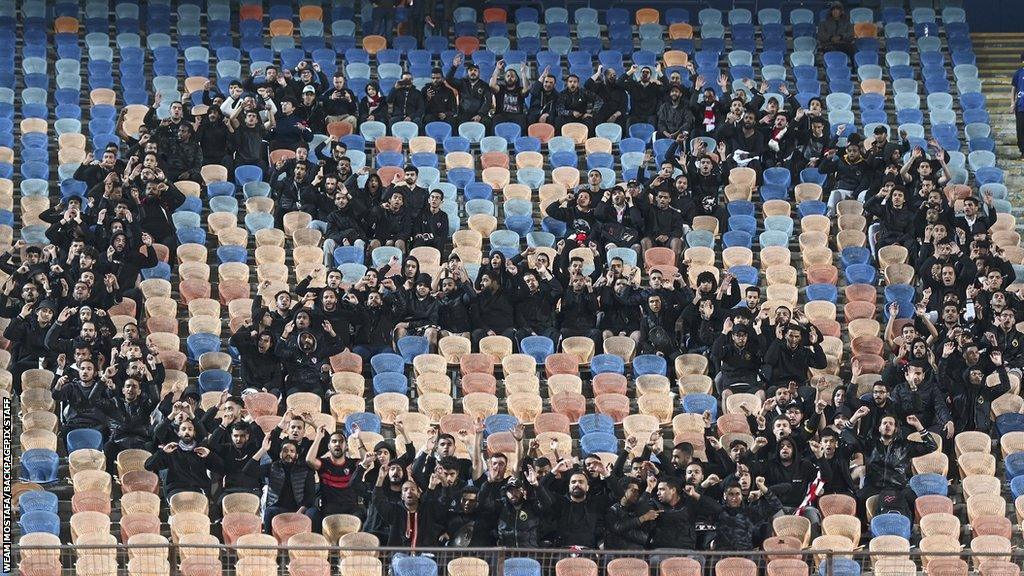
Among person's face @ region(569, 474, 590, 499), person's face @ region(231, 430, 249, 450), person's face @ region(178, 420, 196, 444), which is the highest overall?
person's face @ region(178, 420, 196, 444)

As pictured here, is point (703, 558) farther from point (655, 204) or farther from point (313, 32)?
point (313, 32)

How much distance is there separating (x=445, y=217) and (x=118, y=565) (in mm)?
7229

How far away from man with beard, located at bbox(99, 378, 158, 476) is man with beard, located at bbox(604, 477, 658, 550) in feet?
14.4

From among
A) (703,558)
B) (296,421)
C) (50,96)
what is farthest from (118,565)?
(50,96)

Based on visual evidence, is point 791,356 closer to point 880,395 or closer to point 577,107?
point 880,395

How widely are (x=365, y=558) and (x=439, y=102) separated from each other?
382 inches

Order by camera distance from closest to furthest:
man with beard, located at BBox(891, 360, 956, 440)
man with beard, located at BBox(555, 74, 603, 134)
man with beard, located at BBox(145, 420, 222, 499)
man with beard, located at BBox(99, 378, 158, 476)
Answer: man with beard, located at BBox(145, 420, 222, 499) → man with beard, located at BBox(99, 378, 158, 476) → man with beard, located at BBox(891, 360, 956, 440) → man with beard, located at BBox(555, 74, 603, 134)

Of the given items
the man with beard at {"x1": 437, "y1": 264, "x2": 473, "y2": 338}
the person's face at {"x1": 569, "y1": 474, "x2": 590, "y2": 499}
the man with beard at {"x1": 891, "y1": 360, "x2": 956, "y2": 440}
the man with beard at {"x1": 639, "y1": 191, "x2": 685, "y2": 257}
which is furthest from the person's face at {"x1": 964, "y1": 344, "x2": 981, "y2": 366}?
the man with beard at {"x1": 437, "y1": 264, "x2": 473, "y2": 338}

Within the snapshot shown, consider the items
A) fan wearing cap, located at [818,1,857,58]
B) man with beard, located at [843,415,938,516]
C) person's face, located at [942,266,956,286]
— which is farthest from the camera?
fan wearing cap, located at [818,1,857,58]

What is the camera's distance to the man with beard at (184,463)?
70.9ft

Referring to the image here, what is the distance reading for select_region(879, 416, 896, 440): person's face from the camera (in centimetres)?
2241

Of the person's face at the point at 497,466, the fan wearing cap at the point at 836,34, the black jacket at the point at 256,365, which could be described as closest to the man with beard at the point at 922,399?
the person's face at the point at 497,466

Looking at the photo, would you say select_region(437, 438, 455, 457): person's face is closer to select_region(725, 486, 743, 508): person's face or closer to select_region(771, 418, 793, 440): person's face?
select_region(725, 486, 743, 508): person's face

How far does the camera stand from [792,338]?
2381cm
